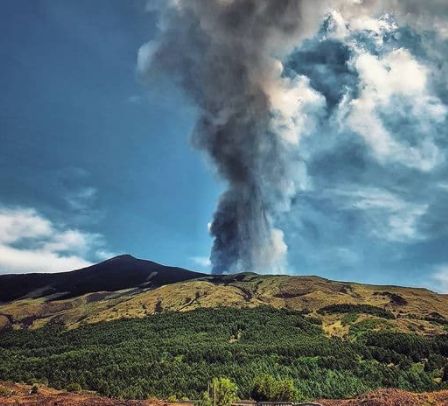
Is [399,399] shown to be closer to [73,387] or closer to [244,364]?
[73,387]

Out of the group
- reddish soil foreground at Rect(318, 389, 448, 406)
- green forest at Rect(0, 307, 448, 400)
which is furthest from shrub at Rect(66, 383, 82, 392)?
reddish soil foreground at Rect(318, 389, 448, 406)

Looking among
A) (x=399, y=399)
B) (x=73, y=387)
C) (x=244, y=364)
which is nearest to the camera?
(x=399, y=399)

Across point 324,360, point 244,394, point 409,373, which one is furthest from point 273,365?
point 409,373

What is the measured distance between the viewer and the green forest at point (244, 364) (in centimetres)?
14238

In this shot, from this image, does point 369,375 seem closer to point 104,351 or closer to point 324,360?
point 324,360

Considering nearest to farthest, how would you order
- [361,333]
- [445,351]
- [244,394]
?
1. [244,394]
2. [445,351]
3. [361,333]

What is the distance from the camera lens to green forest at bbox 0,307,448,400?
142375mm

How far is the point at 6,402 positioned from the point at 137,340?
11966 cm

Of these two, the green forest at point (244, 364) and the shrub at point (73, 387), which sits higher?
the green forest at point (244, 364)

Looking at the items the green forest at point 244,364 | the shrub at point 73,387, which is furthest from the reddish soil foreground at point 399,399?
the shrub at point 73,387

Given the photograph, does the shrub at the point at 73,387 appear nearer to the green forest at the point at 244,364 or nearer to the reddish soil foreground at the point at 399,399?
the green forest at the point at 244,364

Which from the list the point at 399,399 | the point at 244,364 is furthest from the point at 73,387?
the point at 399,399

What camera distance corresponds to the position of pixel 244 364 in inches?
6324

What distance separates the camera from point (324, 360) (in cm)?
16100
